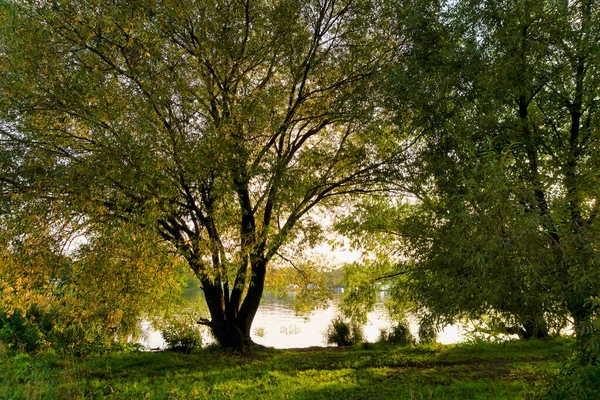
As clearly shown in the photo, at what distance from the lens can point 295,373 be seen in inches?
440

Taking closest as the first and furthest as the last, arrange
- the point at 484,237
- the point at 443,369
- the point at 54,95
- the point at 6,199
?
the point at 484,237 < the point at 54,95 < the point at 6,199 < the point at 443,369

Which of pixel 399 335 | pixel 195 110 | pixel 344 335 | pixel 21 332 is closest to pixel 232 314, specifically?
pixel 344 335

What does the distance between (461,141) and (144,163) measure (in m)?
6.13

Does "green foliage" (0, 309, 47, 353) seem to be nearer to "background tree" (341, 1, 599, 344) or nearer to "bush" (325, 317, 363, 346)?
"bush" (325, 317, 363, 346)

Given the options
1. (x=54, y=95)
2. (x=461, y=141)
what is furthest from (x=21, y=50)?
(x=461, y=141)

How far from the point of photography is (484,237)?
5.87 metres

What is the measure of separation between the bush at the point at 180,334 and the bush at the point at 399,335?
7037mm

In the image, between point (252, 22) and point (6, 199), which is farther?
point (252, 22)

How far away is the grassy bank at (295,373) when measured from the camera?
27.1 ft

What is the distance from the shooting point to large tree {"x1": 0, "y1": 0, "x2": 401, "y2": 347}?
8.81 meters

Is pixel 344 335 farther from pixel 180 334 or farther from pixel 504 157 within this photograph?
pixel 504 157

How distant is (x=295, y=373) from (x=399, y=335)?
6875 mm

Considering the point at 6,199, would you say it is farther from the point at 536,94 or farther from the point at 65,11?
the point at 536,94

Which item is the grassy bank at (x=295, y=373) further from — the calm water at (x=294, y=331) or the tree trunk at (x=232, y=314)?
the calm water at (x=294, y=331)
